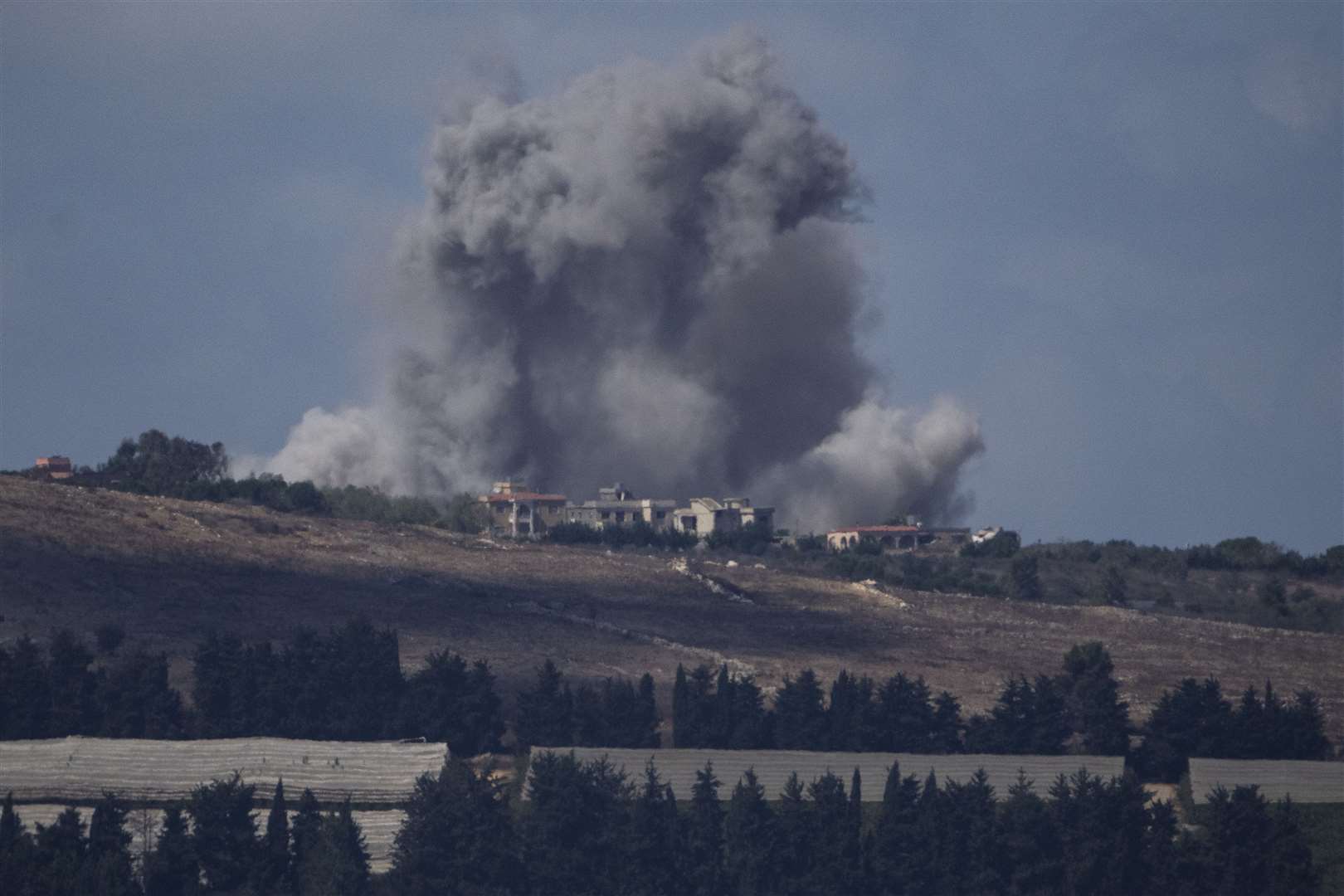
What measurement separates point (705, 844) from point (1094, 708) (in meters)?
11.0

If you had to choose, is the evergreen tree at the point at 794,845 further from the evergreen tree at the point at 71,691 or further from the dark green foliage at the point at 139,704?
the evergreen tree at the point at 71,691

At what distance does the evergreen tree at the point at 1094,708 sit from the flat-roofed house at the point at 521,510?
3001cm

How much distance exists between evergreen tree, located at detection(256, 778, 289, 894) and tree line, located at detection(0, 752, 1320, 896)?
0.08 ft

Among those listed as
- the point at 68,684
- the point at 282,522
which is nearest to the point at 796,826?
the point at 68,684

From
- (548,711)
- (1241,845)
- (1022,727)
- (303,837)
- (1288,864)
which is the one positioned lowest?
(1288,864)

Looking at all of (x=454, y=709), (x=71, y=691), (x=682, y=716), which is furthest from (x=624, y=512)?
(x=71, y=691)

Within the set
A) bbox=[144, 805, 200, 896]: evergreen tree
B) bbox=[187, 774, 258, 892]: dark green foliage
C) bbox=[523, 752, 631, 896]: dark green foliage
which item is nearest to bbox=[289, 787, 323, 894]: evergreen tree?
bbox=[187, 774, 258, 892]: dark green foliage

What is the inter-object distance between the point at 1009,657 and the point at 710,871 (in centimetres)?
2008

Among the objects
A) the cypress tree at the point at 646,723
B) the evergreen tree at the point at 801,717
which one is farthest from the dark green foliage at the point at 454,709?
the evergreen tree at the point at 801,717

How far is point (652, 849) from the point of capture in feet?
96.7

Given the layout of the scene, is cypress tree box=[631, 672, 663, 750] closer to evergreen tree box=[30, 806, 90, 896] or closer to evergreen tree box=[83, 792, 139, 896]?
evergreen tree box=[83, 792, 139, 896]

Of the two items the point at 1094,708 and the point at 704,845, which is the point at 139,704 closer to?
the point at 704,845

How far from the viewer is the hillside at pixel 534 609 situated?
4362cm

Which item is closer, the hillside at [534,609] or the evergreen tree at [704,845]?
the evergreen tree at [704,845]
